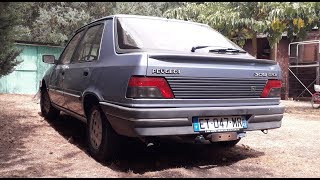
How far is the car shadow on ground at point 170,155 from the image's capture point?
3789 mm

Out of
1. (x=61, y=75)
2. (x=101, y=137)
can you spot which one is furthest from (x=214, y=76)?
(x=61, y=75)

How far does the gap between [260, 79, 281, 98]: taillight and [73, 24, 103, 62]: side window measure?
201 centimetres

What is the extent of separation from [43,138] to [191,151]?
222 centimetres

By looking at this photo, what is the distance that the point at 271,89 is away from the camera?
Answer: 3.96m

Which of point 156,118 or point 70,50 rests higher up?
point 70,50

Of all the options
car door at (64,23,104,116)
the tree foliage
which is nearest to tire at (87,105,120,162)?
car door at (64,23,104,116)

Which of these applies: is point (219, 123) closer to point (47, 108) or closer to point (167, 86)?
point (167, 86)

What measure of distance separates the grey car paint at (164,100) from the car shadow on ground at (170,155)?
547 mm

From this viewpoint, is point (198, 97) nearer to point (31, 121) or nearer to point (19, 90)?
point (31, 121)

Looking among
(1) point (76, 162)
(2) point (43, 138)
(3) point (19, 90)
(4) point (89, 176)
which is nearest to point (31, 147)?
(2) point (43, 138)

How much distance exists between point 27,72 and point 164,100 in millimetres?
12101

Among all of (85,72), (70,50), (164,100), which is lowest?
(164,100)

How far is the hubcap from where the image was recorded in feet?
13.0

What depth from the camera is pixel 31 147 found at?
460 centimetres
